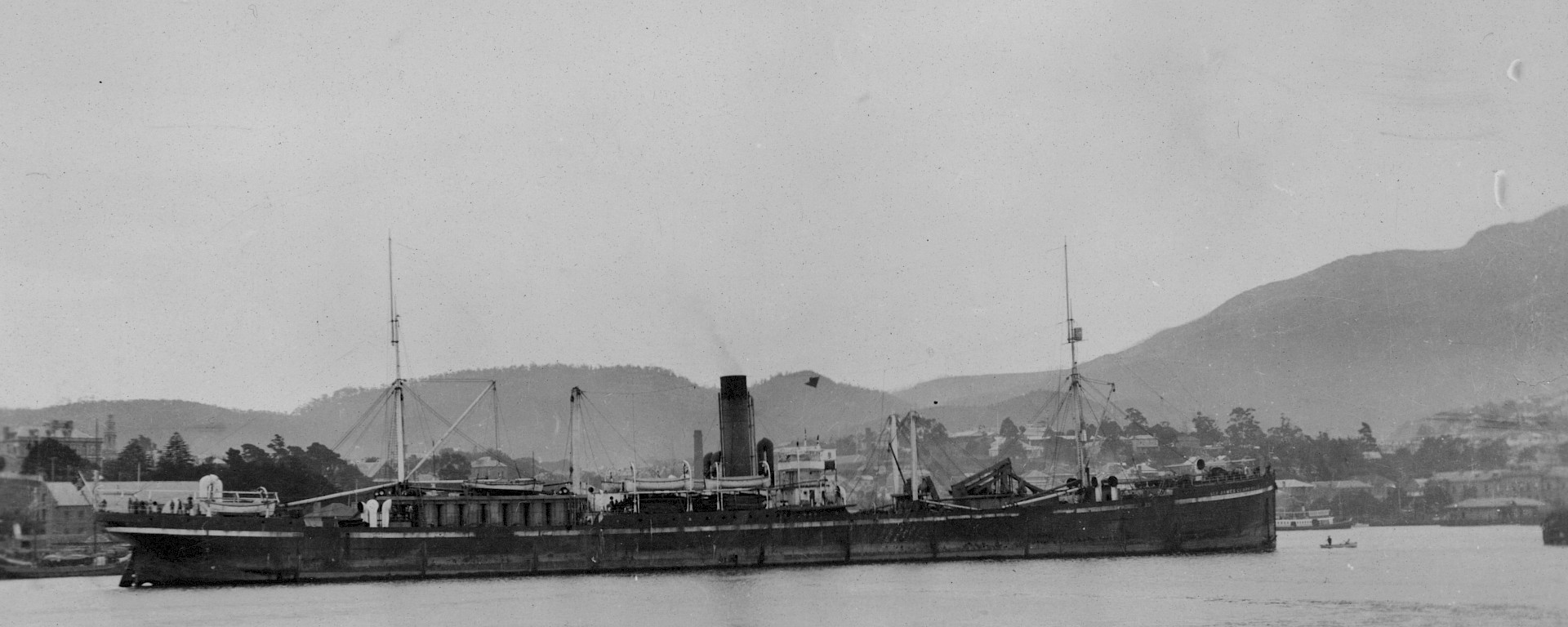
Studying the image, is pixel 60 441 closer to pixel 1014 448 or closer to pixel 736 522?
pixel 736 522

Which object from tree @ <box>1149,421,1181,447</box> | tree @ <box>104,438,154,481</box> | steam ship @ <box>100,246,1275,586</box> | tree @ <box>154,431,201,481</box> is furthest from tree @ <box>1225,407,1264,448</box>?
tree @ <box>104,438,154,481</box>

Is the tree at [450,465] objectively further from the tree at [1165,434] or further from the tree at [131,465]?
the tree at [1165,434]

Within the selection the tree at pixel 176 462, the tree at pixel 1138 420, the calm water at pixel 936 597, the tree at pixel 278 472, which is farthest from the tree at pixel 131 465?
the tree at pixel 1138 420

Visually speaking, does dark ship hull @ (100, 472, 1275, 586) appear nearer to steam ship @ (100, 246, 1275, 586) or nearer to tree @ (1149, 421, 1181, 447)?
steam ship @ (100, 246, 1275, 586)

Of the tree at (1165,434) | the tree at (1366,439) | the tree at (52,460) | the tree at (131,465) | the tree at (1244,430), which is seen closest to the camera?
the tree at (52,460)

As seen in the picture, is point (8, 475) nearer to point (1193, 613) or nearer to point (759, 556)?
point (759, 556)

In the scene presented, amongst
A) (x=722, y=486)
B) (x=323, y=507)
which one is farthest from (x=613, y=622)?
(x=323, y=507)

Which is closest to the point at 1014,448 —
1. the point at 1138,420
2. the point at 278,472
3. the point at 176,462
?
the point at 1138,420
